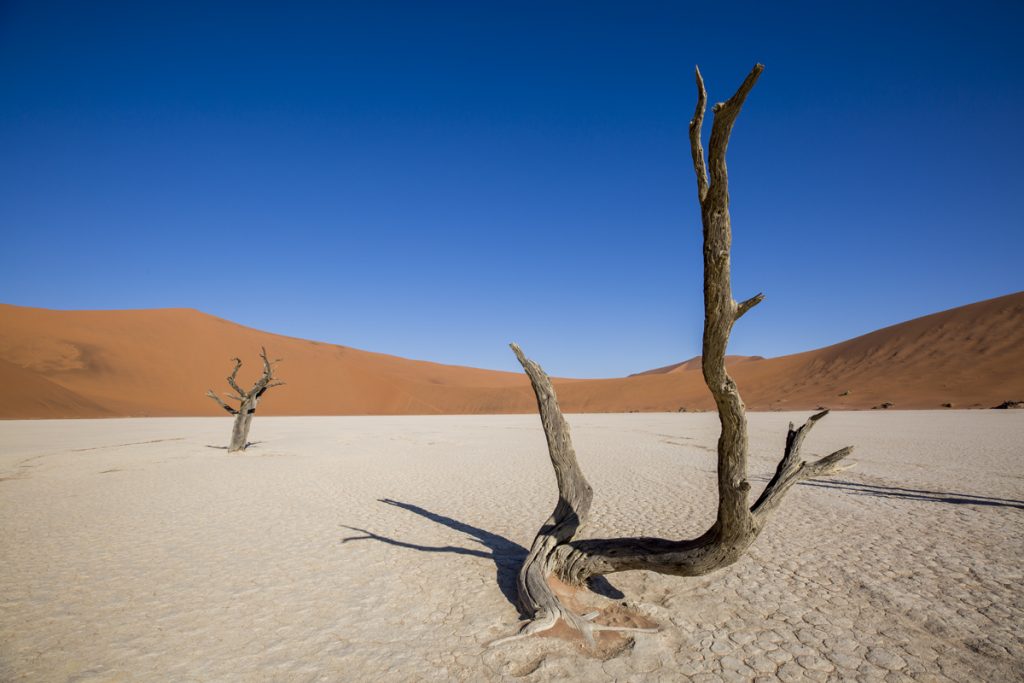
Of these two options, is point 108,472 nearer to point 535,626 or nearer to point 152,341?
point 535,626

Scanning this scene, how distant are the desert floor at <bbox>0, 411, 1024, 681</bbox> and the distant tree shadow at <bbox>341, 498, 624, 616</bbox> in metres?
0.04

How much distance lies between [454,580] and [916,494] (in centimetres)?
806

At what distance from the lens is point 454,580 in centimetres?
503

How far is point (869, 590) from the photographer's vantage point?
4.53 meters

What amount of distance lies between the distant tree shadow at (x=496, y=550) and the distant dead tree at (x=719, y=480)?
0.29m

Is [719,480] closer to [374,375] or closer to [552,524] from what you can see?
[552,524]

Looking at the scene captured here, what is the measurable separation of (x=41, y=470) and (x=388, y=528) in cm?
1051

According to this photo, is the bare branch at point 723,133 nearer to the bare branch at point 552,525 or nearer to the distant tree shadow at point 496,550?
the bare branch at point 552,525

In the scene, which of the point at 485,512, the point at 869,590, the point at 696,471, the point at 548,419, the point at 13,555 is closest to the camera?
the point at 869,590

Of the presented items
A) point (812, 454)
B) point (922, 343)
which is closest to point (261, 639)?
point (812, 454)

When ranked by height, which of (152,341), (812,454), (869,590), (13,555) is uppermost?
(152,341)

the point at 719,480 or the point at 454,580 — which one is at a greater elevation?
the point at 719,480

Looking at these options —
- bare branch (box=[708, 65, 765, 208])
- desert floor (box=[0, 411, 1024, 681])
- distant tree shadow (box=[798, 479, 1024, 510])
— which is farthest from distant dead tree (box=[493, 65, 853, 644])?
distant tree shadow (box=[798, 479, 1024, 510])

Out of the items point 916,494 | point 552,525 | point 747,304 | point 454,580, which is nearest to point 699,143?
point 747,304
